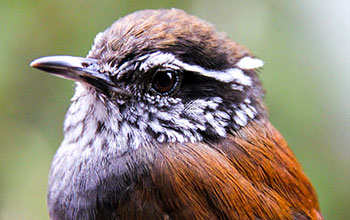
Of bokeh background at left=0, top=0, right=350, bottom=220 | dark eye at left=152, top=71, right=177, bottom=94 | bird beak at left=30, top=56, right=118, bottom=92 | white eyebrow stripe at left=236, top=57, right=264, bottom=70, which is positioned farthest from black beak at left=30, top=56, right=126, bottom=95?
bokeh background at left=0, top=0, right=350, bottom=220

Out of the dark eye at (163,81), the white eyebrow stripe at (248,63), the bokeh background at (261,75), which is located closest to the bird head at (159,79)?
the dark eye at (163,81)

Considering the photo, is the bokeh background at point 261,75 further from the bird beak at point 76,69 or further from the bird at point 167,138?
the bird beak at point 76,69

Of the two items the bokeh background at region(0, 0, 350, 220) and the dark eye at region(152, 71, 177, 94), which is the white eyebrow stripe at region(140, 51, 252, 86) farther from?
the bokeh background at region(0, 0, 350, 220)

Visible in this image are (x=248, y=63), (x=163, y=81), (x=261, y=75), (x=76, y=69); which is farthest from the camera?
(x=261, y=75)

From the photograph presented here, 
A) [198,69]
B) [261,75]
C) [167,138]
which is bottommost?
[167,138]

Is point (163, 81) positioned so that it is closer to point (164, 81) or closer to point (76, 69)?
point (164, 81)


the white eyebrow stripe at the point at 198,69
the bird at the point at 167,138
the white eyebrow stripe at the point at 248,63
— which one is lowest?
the bird at the point at 167,138

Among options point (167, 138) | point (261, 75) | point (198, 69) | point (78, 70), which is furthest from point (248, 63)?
point (261, 75)

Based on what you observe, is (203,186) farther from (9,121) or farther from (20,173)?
(9,121)
